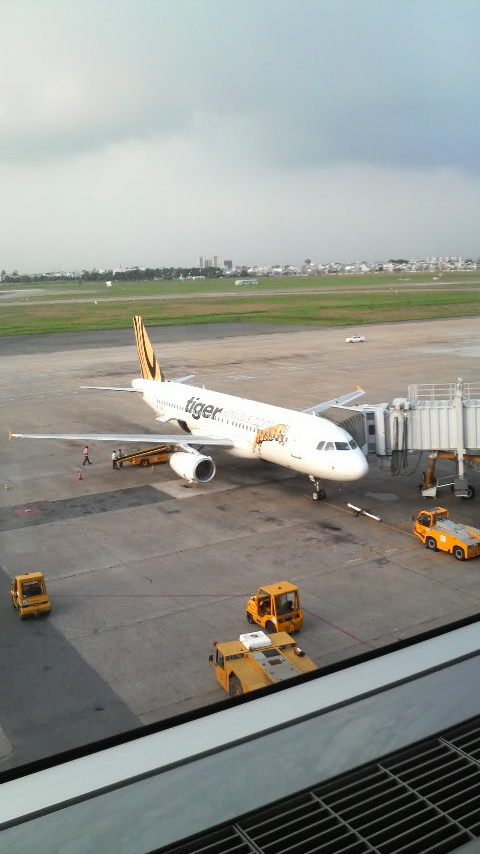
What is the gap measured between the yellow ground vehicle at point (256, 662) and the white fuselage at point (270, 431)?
10640mm

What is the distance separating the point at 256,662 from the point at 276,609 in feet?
8.41

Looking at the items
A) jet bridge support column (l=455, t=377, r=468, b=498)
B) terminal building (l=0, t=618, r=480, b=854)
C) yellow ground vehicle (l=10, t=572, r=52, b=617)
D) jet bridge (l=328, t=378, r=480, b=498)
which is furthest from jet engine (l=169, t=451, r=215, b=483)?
terminal building (l=0, t=618, r=480, b=854)

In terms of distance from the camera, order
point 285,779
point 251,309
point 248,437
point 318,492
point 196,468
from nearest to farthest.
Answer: point 285,779 → point 318,492 → point 196,468 → point 248,437 → point 251,309

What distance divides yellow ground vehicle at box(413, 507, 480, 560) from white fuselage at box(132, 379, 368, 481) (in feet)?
9.98

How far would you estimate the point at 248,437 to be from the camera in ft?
98.0

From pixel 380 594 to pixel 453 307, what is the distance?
10613 centimetres

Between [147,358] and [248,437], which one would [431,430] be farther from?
[147,358]

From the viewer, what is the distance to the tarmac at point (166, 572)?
48.8ft

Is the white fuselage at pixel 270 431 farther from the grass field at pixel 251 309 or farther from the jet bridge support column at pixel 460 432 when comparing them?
the grass field at pixel 251 309

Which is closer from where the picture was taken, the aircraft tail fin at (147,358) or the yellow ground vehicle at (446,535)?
the yellow ground vehicle at (446,535)

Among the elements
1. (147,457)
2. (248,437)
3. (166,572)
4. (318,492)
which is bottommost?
(166,572)

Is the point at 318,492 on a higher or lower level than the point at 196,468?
Result: lower

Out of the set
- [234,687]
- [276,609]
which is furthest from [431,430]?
[234,687]

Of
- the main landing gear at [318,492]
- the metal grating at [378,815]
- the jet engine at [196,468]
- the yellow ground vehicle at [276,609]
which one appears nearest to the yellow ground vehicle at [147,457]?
the jet engine at [196,468]
